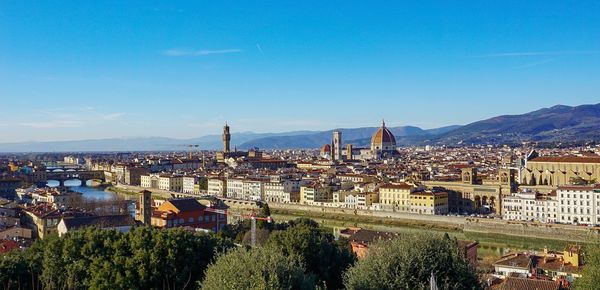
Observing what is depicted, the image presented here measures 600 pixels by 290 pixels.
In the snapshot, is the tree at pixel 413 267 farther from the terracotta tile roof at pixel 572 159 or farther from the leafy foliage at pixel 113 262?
the terracotta tile roof at pixel 572 159

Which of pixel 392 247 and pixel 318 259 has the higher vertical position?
pixel 392 247

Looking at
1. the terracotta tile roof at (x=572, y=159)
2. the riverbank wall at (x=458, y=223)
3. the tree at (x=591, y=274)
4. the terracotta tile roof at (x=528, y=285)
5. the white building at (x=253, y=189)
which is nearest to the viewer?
the tree at (x=591, y=274)

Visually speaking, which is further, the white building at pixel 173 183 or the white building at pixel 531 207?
the white building at pixel 173 183

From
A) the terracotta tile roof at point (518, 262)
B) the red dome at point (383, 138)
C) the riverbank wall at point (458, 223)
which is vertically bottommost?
the riverbank wall at point (458, 223)


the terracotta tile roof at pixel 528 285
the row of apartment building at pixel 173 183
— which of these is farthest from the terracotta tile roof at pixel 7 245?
the row of apartment building at pixel 173 183

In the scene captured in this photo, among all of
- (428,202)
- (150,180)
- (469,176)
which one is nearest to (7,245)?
(428,202)

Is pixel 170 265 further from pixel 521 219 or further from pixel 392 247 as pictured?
pixel 521 219

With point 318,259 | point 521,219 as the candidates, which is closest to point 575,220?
point 521,219
